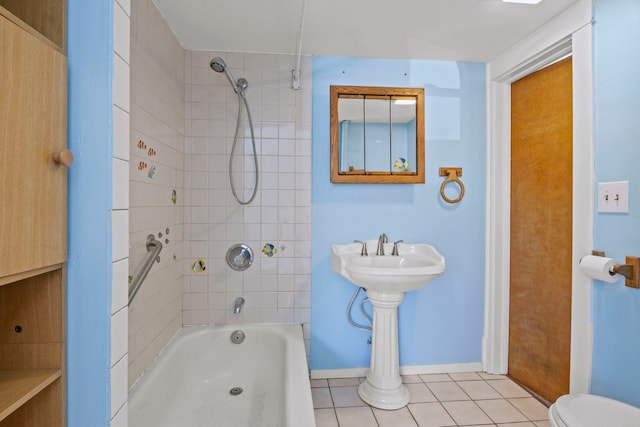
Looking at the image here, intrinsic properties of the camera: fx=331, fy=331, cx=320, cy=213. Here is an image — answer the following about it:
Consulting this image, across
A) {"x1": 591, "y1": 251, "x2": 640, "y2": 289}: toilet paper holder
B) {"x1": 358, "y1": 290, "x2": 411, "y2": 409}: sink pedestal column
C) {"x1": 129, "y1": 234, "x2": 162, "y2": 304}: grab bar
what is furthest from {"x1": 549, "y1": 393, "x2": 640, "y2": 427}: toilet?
{"x1": 129, "y1": 234, "x2": 162, "y2": 304}: grab bar

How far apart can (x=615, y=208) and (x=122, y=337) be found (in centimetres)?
184

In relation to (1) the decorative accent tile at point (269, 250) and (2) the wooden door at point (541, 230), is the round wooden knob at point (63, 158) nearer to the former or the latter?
(1) the decorative accent tile at point (269, 250)

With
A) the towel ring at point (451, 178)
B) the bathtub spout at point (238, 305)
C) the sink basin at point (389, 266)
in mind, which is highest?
the towel ring at point (451, 178)

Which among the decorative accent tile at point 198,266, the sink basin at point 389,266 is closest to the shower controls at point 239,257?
the decorative accent tile at point 198,266

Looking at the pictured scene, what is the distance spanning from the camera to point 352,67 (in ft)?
7.14

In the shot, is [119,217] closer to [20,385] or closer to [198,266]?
[20,385]

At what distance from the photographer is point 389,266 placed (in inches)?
79.5

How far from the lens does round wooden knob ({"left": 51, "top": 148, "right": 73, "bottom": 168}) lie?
67 centimetres

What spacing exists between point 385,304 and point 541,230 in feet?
3.33

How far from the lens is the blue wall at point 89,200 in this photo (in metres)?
0.73

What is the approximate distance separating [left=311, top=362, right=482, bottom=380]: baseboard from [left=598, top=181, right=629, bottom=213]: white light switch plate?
136 centimetres

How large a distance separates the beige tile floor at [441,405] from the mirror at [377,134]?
130cm

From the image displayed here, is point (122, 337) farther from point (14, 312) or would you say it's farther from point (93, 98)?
point (93, 98)

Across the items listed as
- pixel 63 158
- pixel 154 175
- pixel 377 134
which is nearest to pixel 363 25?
pixel 377 134
